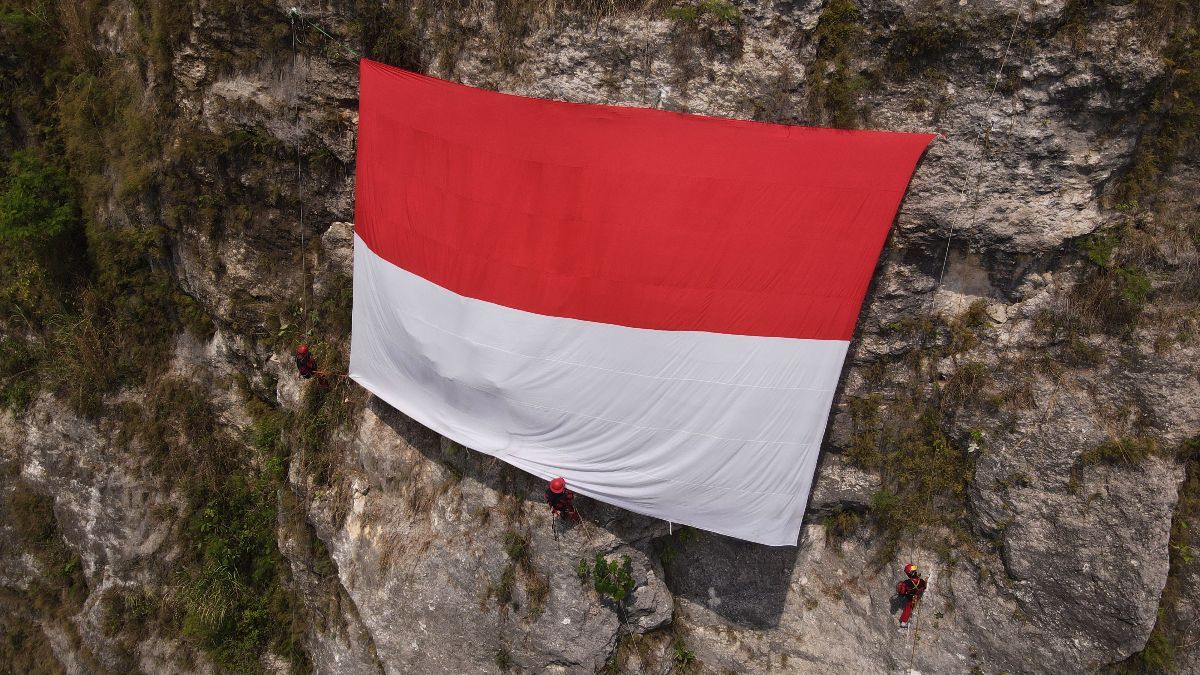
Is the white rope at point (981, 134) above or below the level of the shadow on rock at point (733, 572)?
above

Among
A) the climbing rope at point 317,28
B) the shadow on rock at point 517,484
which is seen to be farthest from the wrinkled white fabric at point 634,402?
the climbing rope at point 317,28

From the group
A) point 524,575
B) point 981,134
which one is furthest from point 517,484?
point 981,134

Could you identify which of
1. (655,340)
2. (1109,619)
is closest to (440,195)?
(655,340)

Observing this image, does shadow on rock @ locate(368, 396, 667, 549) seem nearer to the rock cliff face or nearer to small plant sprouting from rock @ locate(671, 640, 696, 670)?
the rock cliff face

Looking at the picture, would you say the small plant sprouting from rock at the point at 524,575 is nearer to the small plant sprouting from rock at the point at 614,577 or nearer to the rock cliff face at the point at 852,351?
the rock cliff face at the point at 852,351

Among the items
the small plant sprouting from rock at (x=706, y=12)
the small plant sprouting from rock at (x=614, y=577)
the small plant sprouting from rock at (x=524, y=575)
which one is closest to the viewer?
the small plant sprouting from rock at (x=706, y=12)

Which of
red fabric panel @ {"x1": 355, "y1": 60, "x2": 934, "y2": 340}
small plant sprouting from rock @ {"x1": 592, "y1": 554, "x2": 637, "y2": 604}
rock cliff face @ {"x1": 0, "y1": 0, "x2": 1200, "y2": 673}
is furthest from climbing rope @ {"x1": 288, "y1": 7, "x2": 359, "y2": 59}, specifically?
small plant sprouting from rock @ {"x1": 592, "y1": 554, "x2": 637, "y2": 604}
